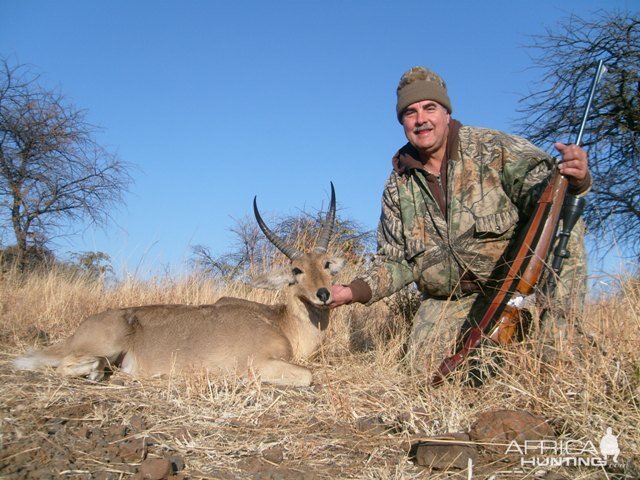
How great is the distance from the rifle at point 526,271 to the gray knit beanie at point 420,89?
184 centimetres

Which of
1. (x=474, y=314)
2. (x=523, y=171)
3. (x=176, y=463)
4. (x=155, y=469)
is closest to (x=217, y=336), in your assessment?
(x=474, y=314)

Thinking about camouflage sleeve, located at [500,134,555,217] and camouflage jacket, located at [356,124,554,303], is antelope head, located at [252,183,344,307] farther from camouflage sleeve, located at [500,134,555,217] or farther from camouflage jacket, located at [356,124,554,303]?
camouflage sleeve, located at [500,134,555,217]

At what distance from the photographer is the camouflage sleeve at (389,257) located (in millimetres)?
6164

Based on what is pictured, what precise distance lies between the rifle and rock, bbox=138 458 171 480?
94.3 inches

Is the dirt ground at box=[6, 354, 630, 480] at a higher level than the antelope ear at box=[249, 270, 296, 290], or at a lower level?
lower

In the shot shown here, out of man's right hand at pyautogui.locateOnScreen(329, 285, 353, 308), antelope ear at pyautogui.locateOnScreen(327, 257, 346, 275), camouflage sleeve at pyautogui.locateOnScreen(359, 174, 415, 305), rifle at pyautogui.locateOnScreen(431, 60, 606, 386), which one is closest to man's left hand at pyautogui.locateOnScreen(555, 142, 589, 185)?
rifle at pyautogui.locateOnScreen(431, 60, 606, 386)

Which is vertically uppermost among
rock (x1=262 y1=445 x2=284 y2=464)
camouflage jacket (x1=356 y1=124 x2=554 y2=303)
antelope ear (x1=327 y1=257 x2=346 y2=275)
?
camouflage jacket (x1=356 y1=124 x2=554 y2=303)

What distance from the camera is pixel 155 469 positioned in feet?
10.2

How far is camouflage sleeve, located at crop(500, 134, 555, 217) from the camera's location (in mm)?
5695

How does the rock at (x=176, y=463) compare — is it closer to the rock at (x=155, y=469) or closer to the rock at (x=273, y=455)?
the rock at (x=155, y=469)

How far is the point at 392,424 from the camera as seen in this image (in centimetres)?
404

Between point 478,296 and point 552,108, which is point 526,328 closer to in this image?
point 478,296

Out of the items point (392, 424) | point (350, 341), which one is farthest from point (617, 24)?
point (392, 424)

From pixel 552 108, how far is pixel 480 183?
9298mm
